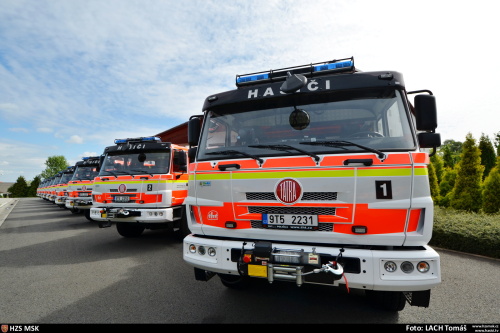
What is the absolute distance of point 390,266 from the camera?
88.4 inches

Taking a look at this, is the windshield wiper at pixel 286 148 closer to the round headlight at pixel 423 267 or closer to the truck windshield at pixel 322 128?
the truck windshield at pixel 322 128

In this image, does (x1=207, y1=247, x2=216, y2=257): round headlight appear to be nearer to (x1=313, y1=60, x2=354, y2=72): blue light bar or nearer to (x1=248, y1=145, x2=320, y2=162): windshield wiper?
(x1=248, y1=145, x2=320, y2=162): windshield wiper

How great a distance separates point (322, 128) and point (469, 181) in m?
9.96

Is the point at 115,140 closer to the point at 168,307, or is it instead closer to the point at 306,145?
the point at 168,307

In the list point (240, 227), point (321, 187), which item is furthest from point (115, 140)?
point (321, 187)

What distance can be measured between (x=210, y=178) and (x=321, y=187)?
120cm

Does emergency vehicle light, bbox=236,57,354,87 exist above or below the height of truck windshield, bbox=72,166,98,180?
above

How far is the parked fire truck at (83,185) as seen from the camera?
37.0ft

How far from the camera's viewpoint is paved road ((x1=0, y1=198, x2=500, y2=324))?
2.98m

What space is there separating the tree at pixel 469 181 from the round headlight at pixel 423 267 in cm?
965

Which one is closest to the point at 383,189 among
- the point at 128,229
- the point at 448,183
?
the point at 128,229

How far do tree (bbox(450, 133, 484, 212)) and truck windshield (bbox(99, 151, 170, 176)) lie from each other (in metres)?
9.96

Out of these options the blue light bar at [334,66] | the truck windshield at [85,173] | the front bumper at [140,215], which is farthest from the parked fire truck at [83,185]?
the blue light bar at [334,66]

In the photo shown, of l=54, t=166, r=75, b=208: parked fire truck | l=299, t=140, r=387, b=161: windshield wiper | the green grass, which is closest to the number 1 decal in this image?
l=299, t=140, r=387, b=161: windshield wiper
